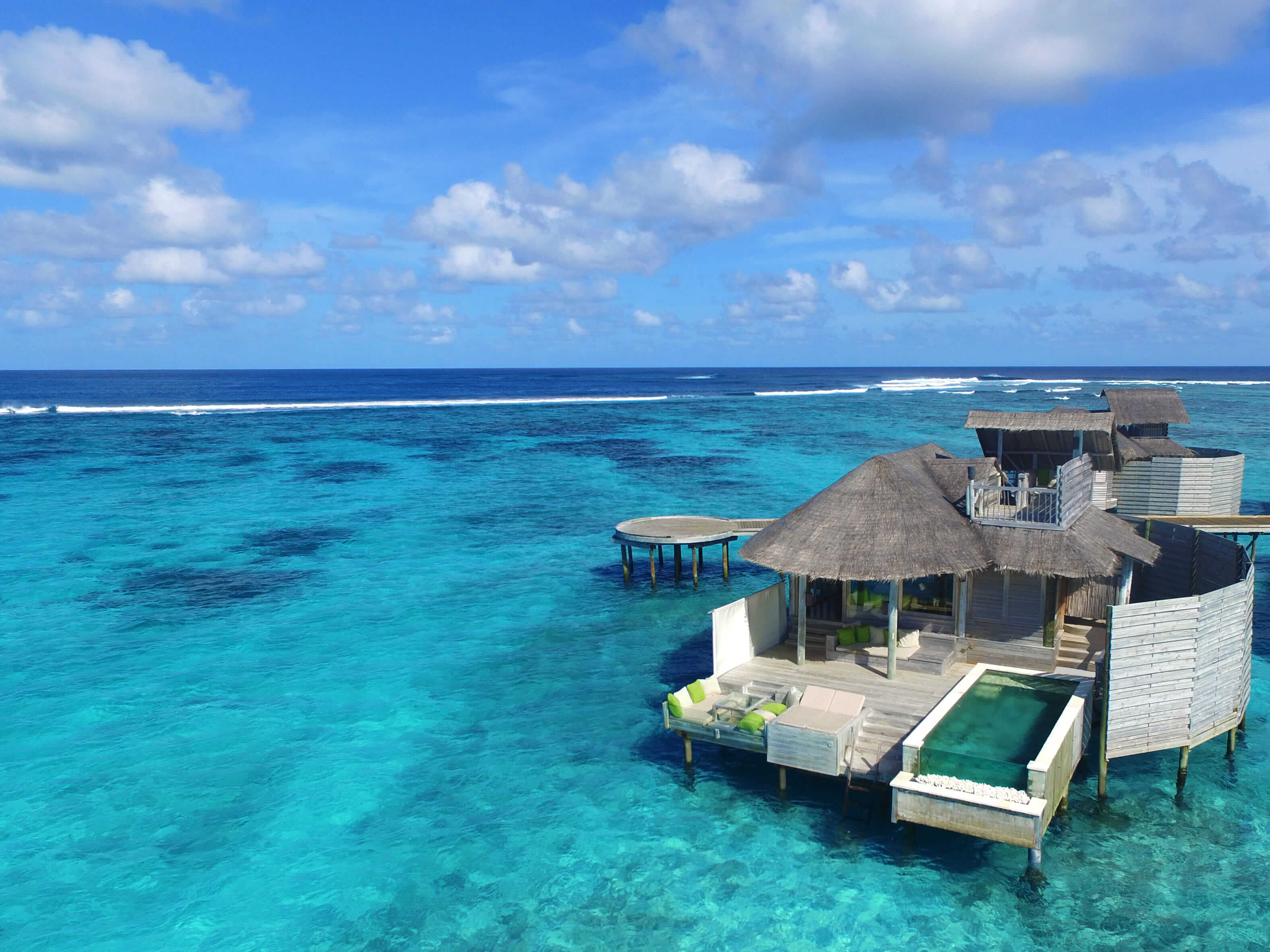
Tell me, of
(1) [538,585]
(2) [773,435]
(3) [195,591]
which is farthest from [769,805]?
(2) [773,435]

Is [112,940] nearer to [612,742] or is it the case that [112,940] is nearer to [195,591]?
[612,742]

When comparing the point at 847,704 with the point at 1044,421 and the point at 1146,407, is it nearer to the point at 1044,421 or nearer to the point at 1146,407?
the point at 1044,421

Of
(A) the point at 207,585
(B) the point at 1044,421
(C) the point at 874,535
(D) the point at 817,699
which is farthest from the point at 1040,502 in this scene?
(A) the point at 207,585

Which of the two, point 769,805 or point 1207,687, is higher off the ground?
point 1207,687

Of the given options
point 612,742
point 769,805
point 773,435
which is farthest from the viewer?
point 773,435

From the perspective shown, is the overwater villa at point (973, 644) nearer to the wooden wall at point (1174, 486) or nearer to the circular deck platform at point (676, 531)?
the circular deck platform at point (676, 531)

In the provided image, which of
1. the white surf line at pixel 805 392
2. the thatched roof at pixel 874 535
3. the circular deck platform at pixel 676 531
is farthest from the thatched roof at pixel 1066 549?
the white surf line at pixel 805 392
